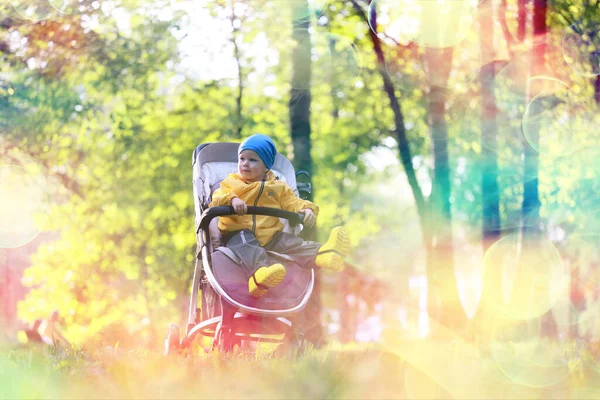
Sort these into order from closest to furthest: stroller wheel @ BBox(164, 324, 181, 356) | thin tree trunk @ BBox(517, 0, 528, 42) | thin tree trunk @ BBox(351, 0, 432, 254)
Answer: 1. stroller wheel @ BBox(164, 324, 181, 356)
2. thin tree trunk @ BBox(517, 0, 528, 42)
3. thin tree trunk @ BBox(351, 0, 432, 254)

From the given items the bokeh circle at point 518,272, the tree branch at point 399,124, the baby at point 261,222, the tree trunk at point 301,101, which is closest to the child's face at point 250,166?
the baby at point 261,222

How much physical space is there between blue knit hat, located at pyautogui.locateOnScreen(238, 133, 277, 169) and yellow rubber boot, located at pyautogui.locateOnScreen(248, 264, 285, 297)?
109 cm

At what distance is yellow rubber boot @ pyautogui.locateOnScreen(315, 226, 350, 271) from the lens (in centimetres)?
506

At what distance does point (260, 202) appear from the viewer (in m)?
5.56

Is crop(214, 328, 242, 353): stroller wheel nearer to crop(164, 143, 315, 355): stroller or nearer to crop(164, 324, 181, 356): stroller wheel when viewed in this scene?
crop(164, 143, 315, 355): stroller

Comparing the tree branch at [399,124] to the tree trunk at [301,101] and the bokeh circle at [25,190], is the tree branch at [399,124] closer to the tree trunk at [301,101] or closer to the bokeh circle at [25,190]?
the tree trunk at [301,101]

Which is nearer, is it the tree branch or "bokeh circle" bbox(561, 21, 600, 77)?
the tree branch

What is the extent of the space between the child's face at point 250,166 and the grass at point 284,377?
1.40m

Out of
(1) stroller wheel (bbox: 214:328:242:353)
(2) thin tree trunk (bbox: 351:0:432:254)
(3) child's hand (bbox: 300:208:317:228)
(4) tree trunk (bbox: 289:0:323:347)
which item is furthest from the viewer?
(2) thin tree trunk (bbox: 351:0:432:254)

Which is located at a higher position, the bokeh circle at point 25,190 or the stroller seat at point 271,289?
the bokeh circle at point 25,190

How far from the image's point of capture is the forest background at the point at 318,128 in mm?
10336

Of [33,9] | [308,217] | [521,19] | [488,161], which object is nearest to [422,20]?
[521,19]

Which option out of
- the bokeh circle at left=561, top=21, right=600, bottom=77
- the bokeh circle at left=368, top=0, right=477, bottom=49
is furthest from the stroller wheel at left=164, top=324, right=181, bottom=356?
the bokeh circle at left=561, top=21, right=600, bottom=77

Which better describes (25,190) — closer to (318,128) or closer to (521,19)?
(318,128)
